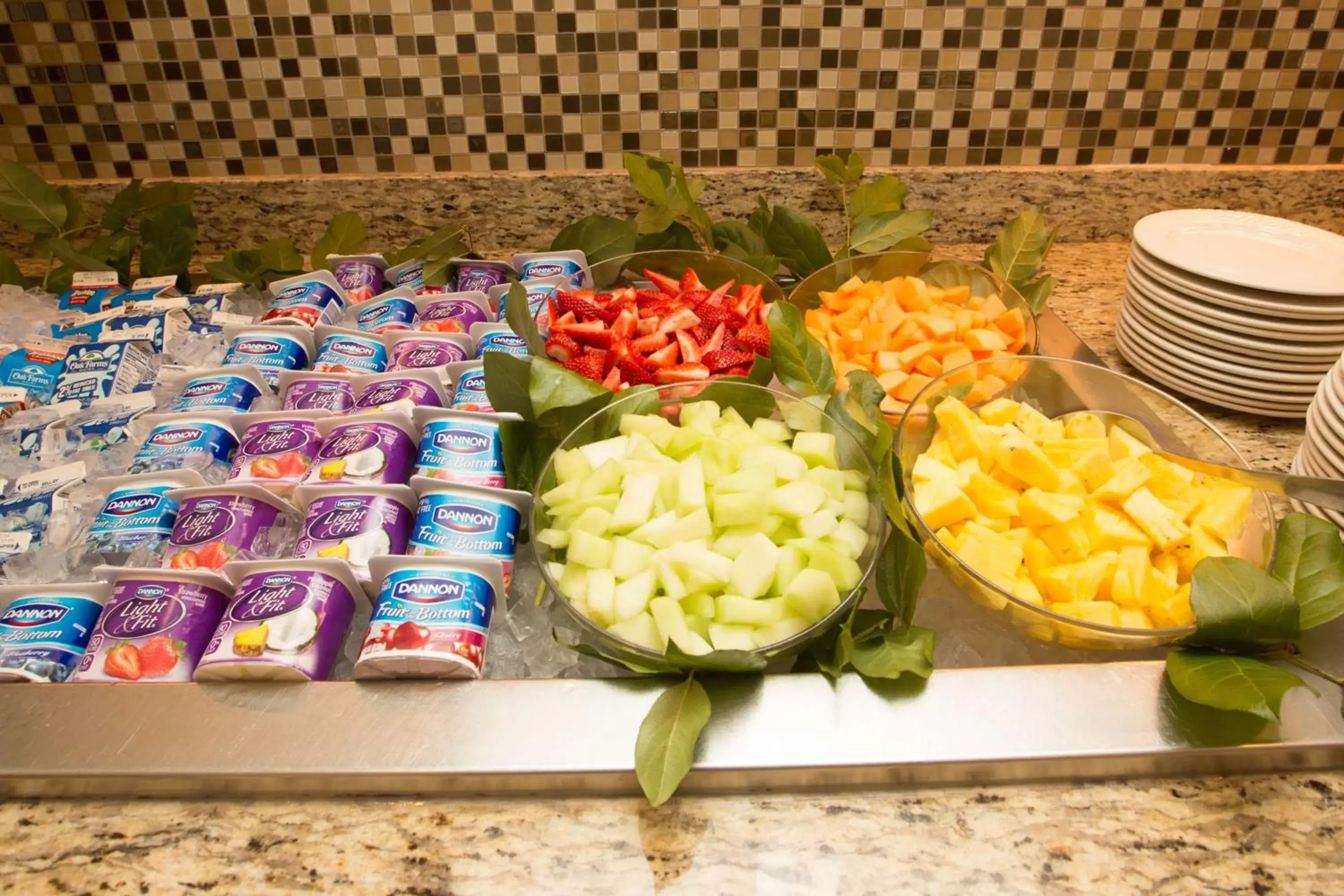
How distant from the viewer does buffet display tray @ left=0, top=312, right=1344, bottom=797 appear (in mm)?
677

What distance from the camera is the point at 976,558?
749mm

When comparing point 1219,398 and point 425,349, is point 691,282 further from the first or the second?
point 1219,398

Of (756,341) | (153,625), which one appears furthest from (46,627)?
(756,341)

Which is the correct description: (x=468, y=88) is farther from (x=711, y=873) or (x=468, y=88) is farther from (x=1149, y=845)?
(x=1149, y=845)

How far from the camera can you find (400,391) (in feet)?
3.26

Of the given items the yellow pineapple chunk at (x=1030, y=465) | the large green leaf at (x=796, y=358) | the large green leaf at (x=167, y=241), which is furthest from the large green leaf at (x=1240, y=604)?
the large green leaf at (x=167, y=241)

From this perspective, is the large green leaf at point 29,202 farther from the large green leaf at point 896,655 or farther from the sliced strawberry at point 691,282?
the large green leaf at point 896,655

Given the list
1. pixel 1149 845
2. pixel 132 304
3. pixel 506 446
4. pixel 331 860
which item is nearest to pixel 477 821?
pixel 331 860

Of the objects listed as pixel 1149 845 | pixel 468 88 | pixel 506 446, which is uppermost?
pixel 468 88

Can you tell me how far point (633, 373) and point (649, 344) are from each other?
47 millimetres

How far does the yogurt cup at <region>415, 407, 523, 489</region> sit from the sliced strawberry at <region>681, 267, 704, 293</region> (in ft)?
1.24

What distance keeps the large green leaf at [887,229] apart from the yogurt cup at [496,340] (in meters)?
0.49

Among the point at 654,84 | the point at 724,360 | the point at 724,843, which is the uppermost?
the point at 654,84

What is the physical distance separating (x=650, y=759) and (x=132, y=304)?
1.03 m
